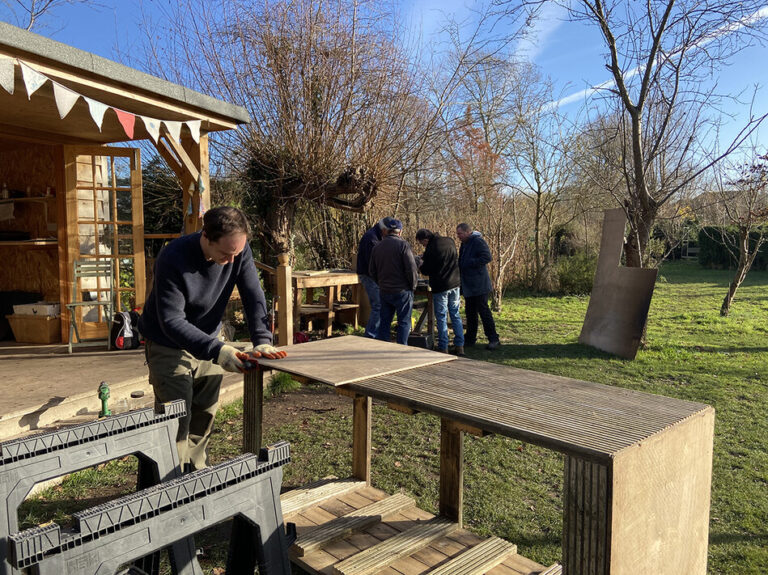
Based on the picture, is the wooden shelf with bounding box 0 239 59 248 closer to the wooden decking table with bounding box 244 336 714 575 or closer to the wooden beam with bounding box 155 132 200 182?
the wooden beam with bounding box 155 132 200 182

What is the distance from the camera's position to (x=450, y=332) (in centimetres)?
905

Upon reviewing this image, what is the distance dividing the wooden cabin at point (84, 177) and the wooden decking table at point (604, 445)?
4.05m

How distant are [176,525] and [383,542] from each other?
152cm

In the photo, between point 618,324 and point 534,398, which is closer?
point 534,398

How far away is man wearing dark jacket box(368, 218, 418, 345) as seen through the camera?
665 cm

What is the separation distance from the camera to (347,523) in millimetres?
3014

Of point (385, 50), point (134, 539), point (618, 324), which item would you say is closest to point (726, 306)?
point (618, 324)

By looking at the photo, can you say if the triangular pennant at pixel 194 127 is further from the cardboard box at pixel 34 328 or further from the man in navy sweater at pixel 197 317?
the cardboard box at pixel 34 328

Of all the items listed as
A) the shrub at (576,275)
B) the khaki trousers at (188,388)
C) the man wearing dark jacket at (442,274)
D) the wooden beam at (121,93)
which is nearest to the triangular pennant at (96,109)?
the wooden beam at (121,93)

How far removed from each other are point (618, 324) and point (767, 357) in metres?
1.97

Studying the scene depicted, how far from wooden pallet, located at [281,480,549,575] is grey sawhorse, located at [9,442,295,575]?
86 centimetres

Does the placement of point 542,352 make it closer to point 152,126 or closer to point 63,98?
point 152,126

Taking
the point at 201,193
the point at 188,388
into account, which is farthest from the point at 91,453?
the point at 201,193

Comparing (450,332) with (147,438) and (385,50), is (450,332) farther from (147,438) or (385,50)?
(147,438)
